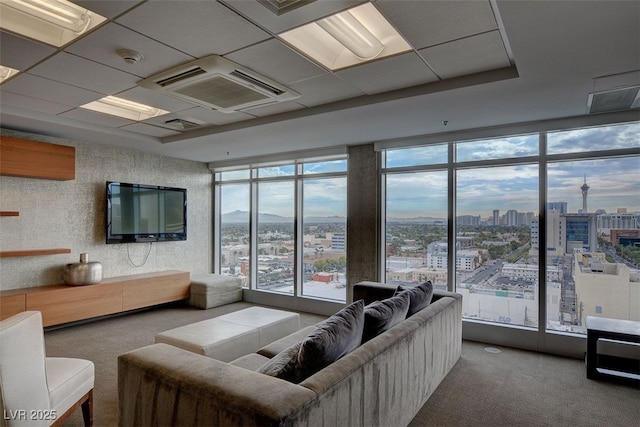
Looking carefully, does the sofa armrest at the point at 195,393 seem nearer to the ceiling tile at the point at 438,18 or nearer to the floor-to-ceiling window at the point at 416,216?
the ceiling tile at the point at 438,18

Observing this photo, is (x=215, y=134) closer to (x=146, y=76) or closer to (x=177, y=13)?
(x=146, y=76)

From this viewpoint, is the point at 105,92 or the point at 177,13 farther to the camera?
the point at 105,92

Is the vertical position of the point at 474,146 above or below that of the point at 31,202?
above

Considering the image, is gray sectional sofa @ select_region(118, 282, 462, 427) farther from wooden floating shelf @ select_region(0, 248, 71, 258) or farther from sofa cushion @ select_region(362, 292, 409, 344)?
wooden floating shelf @ select_region(0, 248, 71, 258)

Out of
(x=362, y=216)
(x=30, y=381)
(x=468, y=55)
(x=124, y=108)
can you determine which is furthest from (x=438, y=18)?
(x=124, y=108)

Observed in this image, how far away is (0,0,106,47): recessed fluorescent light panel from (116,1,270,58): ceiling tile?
270 millimetres

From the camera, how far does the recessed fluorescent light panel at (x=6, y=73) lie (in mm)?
2979

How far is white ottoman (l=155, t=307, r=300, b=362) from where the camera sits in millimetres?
2965

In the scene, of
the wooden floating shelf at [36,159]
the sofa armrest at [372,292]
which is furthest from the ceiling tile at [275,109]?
the wooden floating shelf at [36,159]

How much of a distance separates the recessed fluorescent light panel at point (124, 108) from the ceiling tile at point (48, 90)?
0.23 meters

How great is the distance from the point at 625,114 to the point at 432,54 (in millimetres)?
2305

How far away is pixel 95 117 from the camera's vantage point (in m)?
4.12

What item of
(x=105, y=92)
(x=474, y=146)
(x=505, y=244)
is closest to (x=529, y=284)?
(x=505, y=244)

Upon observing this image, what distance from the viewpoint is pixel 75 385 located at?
7.27 feet
